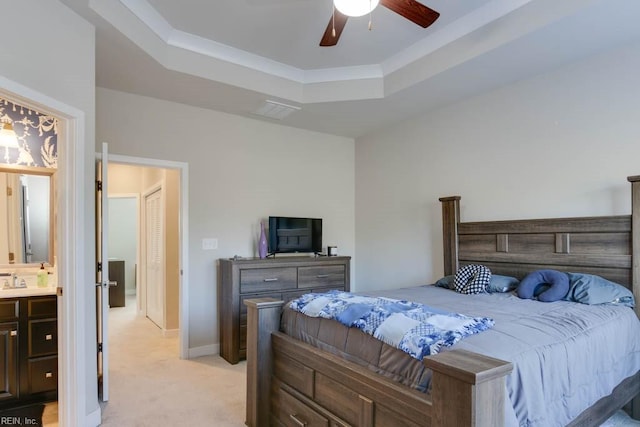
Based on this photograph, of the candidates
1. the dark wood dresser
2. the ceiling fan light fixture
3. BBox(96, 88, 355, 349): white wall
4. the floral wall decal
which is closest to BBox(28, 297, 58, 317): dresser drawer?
the floral wall decal

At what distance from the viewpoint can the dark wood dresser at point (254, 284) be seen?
3857mm

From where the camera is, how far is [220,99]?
12.9 ft

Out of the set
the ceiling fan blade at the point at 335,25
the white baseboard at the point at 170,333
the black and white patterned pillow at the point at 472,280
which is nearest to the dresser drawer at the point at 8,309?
the white baseboard at the point at 170,333

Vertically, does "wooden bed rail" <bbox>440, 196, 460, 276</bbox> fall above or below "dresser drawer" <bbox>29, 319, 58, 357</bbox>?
above

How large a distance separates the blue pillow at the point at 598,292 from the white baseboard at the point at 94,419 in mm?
3381

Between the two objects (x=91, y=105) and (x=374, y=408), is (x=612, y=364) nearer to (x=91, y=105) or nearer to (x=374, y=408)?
(x=374, y=408)

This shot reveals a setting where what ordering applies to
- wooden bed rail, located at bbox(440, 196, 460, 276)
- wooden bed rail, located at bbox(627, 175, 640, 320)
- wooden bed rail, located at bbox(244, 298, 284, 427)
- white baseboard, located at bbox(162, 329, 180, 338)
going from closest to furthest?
wooden bed rail, located at bbox(244, 298, 284, 427) < wooden bed rail, located at bbox(627, 175, 640, 320) < wooden bed rail, located at bbox(440, 196, 460, 276) < white baseboard, located at bbox(162, 329, 180, 338)

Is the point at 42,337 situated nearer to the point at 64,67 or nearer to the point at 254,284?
the point at 254,284

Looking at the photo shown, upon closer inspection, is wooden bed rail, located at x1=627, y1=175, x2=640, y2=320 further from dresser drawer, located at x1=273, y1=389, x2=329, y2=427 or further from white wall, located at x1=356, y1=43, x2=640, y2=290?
dresser drawer, located at x1=273, y1=389, x2=329, y2=427

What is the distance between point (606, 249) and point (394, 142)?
2659 mm

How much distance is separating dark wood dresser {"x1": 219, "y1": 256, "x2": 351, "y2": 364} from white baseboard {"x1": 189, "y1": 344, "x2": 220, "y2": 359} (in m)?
0.11

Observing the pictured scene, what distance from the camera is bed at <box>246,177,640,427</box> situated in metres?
1.25

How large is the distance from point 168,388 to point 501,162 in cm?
372

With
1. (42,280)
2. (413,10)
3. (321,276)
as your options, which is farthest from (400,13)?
(42,280)
